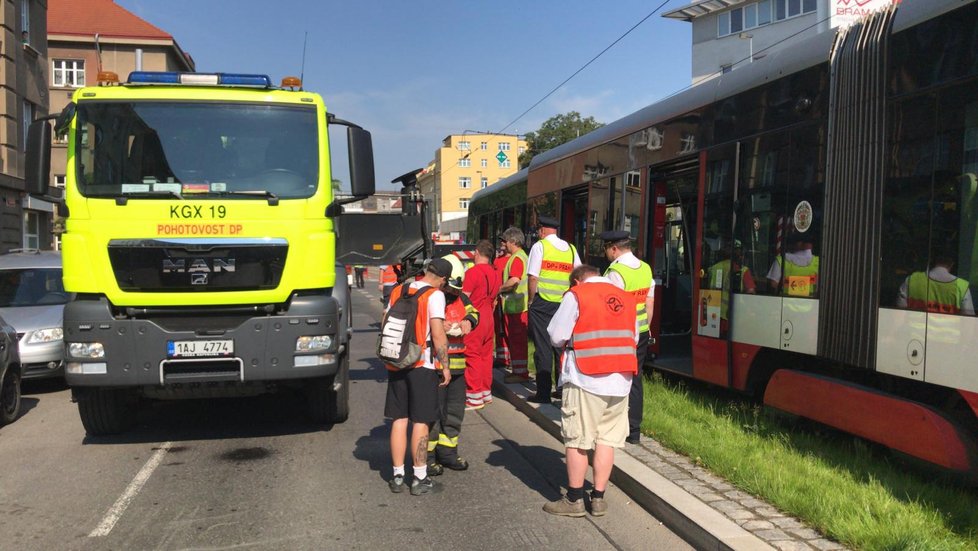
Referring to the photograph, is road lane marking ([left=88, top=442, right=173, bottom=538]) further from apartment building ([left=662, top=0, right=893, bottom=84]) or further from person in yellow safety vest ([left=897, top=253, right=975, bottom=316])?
apartment building ([left=662, top=0, right=893, bottom=84])

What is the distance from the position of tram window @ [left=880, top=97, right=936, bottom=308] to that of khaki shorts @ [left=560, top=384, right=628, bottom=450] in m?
1.95

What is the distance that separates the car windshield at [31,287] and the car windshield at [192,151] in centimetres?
495

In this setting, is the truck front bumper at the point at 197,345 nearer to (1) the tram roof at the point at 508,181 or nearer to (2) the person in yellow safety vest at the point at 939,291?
(2) the person in yellow safety vest at the point at 939,291

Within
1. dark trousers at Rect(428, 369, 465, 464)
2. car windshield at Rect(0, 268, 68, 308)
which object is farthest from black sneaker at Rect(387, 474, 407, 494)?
car windshield at Rect(0, 268, 68, 308)

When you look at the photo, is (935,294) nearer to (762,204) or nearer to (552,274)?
(762,204)

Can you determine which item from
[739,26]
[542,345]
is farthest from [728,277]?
[739,26]

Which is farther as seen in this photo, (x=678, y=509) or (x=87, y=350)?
(x=87, y=350)

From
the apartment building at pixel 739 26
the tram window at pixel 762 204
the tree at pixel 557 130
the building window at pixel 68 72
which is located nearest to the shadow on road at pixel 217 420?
the tram window at pixel 762 204

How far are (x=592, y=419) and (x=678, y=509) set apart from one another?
28.5 inches

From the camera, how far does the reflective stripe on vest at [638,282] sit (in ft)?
20.5

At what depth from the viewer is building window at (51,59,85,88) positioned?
38125mm

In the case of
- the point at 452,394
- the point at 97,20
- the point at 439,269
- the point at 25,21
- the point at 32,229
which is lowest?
the point at 452,394

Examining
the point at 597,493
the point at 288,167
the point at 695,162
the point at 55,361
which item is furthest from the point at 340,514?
the point at 55,361

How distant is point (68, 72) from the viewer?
38344 millimetres
